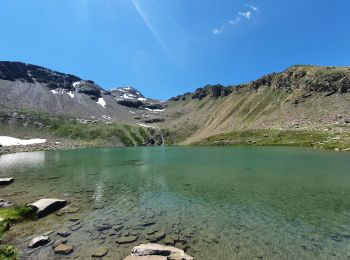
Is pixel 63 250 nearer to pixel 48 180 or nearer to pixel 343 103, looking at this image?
pixel 48 180

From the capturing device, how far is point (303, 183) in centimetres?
4166

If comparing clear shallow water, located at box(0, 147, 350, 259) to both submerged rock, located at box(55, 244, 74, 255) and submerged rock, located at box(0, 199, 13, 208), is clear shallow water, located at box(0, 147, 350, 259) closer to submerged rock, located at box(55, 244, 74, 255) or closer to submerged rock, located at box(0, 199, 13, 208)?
submerged rock, located at box(55, 244, 74, 255)

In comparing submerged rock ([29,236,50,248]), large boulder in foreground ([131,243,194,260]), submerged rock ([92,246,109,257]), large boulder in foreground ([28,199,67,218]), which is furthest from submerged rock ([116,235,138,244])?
large boulder in foreground ([28,199,67,218])

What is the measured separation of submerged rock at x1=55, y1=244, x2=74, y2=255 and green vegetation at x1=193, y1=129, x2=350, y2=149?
346ft

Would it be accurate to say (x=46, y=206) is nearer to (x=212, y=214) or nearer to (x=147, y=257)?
(x=147, y=257)

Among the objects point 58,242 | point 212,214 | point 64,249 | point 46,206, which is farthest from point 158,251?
point 46,206

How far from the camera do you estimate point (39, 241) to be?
2091 centimetres

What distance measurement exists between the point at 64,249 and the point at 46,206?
11.1 metres

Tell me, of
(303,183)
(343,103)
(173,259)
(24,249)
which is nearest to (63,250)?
(24,249)

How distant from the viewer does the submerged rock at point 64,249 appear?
19.4m

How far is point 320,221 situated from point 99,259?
62.5 feet

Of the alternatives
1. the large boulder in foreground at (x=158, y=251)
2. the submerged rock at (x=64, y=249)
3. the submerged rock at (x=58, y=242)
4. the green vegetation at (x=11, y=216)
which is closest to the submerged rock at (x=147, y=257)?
the large boulder in foreground at (x=158, y=251)

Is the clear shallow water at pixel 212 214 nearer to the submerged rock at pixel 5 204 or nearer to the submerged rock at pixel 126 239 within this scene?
the submerged rock at pixel 126 239

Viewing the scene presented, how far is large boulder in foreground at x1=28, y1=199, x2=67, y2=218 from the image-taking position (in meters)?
28.3
